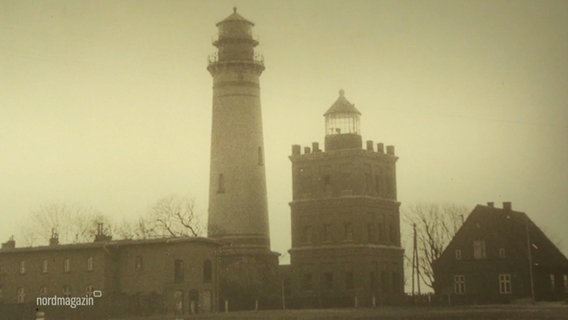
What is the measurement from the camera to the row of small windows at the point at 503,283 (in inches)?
3145

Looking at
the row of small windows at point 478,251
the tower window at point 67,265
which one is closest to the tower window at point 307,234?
the row of small windows at point 478,251

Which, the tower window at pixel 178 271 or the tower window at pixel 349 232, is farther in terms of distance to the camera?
the tower window at pixel 349 232

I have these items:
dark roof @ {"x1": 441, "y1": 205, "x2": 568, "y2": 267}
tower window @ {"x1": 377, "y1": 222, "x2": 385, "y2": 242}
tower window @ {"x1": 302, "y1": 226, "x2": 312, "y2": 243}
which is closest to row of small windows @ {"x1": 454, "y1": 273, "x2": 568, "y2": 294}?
dark roof @ {"x1": 441, "y1": 205, "x2": 568, "y2": 267}

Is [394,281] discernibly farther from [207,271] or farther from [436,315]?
[436,315]

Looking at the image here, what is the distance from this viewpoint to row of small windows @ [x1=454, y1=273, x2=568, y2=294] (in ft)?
262

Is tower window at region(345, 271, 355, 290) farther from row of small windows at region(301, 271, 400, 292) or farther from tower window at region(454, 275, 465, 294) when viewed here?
tower window at region(454, 275, 465, 294)

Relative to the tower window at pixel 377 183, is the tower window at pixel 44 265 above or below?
below

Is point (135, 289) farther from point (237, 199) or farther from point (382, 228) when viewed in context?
point (382, 228)

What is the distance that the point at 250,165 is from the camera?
268 feet

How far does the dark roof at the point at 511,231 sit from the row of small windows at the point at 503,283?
1.40 meters

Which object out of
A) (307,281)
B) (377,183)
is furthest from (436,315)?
(377,183)

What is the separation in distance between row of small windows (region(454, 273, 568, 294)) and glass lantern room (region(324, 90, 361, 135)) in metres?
15.5

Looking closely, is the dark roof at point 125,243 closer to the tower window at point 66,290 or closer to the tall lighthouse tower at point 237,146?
the tower window at point 66,290

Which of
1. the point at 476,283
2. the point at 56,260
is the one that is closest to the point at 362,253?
the point at 476,283
